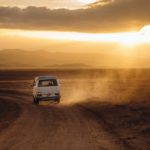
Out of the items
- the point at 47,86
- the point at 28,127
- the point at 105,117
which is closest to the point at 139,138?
the point at 28,127

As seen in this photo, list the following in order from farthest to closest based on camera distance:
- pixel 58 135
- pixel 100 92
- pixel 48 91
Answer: pixel 100 92 → pixel 48 91 → pixel 58 135

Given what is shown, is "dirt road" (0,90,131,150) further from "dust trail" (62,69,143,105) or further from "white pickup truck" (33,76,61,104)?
"dust trail" (62,69,143,105)

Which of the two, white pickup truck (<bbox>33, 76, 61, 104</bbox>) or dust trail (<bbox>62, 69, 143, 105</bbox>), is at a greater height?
white pickup truck (<bbox>33, 76, 61, 104</bbox>)

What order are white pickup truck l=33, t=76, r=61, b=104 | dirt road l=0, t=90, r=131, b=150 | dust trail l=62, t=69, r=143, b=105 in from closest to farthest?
dirt road l=0, t=90, r=131, b=150
white pickup truck l=33, t=76, r=61, b=104
dust trail l=62, t=69, r=143, b=105

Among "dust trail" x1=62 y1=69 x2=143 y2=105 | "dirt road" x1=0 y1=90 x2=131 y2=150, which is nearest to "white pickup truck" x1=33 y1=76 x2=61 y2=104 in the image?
"dust trail" x1=62 y1=69 x2=143 y2=105

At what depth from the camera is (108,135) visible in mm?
17391

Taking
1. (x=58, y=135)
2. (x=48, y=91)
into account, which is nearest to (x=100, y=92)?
(x=48, y=91)

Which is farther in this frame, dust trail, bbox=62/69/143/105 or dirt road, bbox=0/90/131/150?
dust trail, bbox=62/69/143/105

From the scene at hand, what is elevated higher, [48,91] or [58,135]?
[48,91]

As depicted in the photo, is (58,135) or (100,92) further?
(100,92)

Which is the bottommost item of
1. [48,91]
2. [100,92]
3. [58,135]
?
[100,92]

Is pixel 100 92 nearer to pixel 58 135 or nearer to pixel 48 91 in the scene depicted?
pixel 48 91

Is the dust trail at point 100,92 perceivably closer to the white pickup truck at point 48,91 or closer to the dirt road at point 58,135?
the white pickup truck at point 48,91

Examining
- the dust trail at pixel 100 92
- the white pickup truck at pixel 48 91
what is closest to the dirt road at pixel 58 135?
the white pickup truck at pixel 48 91
